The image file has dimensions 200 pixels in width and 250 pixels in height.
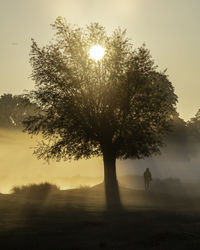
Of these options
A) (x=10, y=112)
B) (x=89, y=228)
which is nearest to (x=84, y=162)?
(x=10, y=112)

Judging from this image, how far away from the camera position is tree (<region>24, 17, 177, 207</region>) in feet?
126

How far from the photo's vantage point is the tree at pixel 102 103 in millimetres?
38531

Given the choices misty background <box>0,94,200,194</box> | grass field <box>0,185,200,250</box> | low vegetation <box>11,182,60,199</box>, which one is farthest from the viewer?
misty background <box>0,94,200,194</box>

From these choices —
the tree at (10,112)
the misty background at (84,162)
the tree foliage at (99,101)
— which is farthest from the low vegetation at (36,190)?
the tree at (10,112)

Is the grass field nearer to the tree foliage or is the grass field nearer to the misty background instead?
the tree foliage

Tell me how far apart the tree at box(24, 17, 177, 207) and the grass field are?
33.3 ft

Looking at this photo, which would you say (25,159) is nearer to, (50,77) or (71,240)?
(50,77)

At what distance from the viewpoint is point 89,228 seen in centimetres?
1989

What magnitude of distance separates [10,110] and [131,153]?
87227 mm

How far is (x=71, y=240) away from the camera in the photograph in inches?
665

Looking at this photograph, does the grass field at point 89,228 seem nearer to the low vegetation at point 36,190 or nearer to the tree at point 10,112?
the low vegetation at point 36,190

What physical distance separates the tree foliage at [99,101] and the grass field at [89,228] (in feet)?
33.6

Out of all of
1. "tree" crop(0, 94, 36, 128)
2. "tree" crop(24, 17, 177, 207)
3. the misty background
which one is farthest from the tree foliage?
"tree" crop(0, 94, 36, 128)

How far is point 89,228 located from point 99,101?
19970 millimetres
